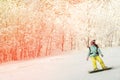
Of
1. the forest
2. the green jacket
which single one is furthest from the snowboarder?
the forest

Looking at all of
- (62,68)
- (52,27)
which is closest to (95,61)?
(62,68)

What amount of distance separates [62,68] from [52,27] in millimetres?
541

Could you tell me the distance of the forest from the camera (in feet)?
17.4

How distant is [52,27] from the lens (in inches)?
210

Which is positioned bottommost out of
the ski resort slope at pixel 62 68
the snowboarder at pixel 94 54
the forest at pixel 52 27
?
the ski resort slope at pixel 62 68

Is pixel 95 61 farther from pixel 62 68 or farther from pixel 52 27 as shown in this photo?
pixel 52 27

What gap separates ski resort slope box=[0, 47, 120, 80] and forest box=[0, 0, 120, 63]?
0.32 feet

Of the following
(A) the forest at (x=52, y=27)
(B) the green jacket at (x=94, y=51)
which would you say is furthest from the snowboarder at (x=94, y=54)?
(A) the forest at (x=52, y=27)

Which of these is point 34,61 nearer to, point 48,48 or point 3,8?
point 48,48

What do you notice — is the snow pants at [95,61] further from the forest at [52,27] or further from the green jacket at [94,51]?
the forest at [52,27]

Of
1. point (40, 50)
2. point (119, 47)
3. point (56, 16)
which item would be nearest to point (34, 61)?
point (40, 50)

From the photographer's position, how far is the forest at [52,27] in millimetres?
5309

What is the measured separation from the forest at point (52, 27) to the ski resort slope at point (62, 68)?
0.10 meters

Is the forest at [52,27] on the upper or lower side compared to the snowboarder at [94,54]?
upper
